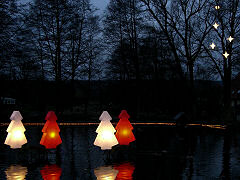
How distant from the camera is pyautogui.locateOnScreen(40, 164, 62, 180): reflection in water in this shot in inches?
403

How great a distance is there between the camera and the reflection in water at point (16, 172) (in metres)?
10.3

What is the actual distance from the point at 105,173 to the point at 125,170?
0.78m

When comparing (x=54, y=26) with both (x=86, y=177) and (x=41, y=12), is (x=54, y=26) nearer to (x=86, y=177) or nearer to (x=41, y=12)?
(x=41, y=12)

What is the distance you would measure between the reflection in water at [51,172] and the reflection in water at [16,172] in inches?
24.4

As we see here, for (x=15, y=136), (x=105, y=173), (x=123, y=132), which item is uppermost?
(x=123, y=132)

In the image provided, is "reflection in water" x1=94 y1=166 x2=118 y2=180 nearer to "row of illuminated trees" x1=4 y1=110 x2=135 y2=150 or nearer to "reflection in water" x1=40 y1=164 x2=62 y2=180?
"reflection in water" x1=40 y1=164 x2=62 y2=180

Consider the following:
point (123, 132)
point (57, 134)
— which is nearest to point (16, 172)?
point (57, 134)

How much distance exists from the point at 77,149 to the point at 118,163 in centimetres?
412

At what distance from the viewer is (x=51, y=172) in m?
11.0

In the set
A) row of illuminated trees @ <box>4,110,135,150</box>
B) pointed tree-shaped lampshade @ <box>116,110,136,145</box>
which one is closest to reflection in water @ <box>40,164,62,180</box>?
row of illuminated trees @ <box>4,110,135,150</box>

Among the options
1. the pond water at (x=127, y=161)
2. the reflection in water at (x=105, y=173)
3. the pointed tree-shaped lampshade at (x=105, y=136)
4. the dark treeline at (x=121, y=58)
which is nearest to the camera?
the reflection in water at (x=105, y=173)

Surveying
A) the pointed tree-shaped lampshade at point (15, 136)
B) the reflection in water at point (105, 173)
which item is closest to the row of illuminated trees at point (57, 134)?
the pointed tree-shaped lampshade at point (15, 136)

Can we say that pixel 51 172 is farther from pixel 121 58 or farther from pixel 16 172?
Answer: pixel 121 58

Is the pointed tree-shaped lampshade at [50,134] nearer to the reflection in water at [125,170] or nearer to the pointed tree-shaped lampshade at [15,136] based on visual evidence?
the pointed tree-shaped lampshade at [15,136]
